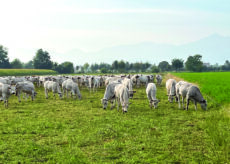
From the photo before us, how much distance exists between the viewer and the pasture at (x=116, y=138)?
7.98m

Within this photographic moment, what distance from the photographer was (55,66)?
13362 cm


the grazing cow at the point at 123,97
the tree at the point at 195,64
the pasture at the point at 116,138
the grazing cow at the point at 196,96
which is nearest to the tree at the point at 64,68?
the tree at the point at 195,64

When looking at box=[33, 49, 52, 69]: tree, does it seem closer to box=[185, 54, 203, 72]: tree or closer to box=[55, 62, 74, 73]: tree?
box=[55, 62, 74, 73]: tree

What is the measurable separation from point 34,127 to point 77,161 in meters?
5.55

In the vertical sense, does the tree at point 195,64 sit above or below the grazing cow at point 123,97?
above

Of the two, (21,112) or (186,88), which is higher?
(186,88)

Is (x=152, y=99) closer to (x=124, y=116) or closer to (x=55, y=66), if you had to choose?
(x=124, y=116)

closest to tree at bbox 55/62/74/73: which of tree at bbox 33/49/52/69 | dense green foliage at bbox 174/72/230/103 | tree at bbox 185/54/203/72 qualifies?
tree at bbox 33/49/52/69

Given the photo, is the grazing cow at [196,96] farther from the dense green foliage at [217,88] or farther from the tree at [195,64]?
the tree at [195,64]

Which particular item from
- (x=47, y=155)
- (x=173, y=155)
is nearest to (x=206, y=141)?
(x=173, y=155)

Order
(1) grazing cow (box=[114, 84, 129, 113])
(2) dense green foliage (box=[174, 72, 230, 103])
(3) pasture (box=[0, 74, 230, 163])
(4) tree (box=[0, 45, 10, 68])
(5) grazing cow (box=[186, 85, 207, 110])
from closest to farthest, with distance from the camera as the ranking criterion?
(3) pasture (box=[0, 74, 230, 163]) < (1) grazing cow (box=[114, 84, 129, 113]) < (5) grazing cow (box=[186, 85, 207, 110]) < (2) dense green foliage (box=[174, 72, 230, 103]) < (4) tree (box=[0, 45, 10, 68])

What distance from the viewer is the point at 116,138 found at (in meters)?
10.2

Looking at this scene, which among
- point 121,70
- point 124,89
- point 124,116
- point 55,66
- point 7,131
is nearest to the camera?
point 7,131

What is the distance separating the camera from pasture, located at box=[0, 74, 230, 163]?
7984 millimetres
